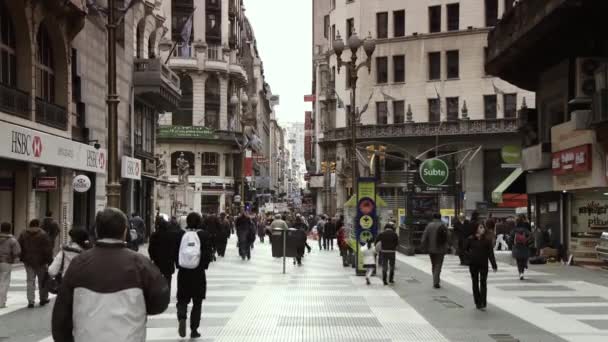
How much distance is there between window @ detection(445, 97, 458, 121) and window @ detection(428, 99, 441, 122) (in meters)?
0.80

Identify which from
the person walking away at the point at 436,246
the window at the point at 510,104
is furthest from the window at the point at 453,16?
the person walking away at the point at 436,246

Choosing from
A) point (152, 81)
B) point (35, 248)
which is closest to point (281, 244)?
point (35, 248)

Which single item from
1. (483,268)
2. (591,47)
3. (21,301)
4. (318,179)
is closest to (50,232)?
(21,301)

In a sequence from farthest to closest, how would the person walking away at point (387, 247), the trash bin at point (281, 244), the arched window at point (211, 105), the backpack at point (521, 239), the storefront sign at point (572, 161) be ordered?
the arched window at point (211, 105) → the storefront sign at point (572, 161) → the trash bin at point (281, 244) → the backpack at point (521, 239) → the person walking away at point (387, 247)

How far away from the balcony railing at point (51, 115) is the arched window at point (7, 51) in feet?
4.86

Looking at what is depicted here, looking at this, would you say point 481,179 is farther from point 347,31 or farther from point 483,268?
point 483,268

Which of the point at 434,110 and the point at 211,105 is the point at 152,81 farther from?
the point at 211,105

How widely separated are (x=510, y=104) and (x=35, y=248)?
50.8 metres

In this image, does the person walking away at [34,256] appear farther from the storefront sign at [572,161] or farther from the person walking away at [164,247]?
the storefront sign at [572,161]

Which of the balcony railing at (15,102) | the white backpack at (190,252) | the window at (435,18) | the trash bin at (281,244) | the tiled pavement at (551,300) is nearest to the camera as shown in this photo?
the white backpack at (190,252)

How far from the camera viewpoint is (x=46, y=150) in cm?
2702

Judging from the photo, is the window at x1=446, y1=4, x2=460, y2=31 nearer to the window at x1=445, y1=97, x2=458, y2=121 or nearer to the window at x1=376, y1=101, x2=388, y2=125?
the window at x1=445, y1=97, x2=458, y2=121

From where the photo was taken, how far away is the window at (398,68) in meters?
65.9

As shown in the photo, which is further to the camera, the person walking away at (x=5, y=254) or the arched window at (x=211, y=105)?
the arched window at (x=211, y=105)
